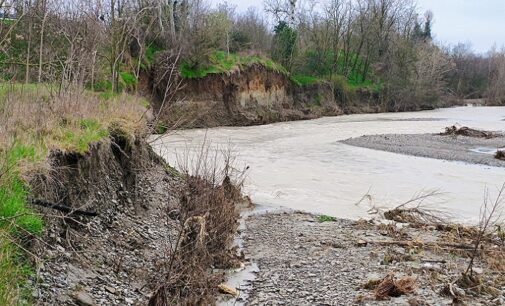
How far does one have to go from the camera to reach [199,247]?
23.0ft

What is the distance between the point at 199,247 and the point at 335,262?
2.58m

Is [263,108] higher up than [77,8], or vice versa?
[77,8]

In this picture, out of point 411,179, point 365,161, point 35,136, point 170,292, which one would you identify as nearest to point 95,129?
point 35,136

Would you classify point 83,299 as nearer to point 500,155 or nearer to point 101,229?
point 101,229

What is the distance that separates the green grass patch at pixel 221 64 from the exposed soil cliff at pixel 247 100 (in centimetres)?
36

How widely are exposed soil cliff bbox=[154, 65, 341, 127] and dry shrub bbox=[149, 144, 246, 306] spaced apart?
20.4m

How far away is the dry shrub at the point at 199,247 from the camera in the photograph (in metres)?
6.04

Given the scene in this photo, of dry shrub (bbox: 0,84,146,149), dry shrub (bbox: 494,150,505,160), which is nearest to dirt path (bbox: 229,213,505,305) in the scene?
dry shrub (bbox: 0,84,146,149)

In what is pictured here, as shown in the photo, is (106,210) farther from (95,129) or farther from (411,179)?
(411,179)

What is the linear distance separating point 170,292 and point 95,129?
4.18 metres

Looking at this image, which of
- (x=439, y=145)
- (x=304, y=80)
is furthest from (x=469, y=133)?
(x=304, y=80)

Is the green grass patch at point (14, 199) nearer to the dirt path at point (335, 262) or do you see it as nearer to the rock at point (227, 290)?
the rock at point (227, 290)

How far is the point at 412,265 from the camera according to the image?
26.4 ft

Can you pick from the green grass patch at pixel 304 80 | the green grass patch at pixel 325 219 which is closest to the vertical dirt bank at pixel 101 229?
the green grass patch at pixel 325 219
